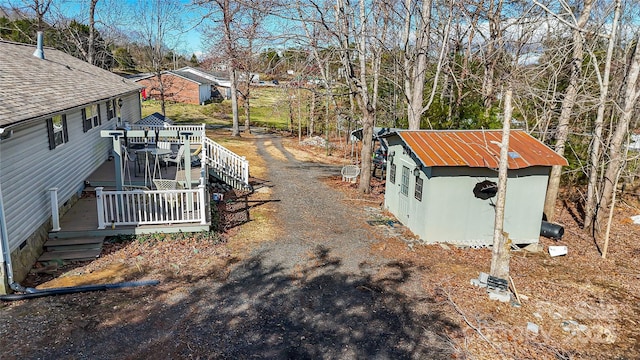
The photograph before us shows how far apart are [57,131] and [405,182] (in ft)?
Answer: 32.7

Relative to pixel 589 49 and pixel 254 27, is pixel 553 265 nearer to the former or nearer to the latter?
pixel 589 49

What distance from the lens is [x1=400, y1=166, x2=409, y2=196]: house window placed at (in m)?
12.8

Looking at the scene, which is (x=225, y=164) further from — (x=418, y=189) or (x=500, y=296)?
(x=500, y=296)

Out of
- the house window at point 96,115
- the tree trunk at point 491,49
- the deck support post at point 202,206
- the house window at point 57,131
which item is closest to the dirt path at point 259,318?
the deck support post at point 202,206

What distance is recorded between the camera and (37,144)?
9.46 metres

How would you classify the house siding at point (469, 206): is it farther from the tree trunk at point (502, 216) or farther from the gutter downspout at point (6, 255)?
the gutter downspout at point (6, 255)

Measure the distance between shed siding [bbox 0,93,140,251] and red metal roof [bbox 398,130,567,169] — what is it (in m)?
9.16

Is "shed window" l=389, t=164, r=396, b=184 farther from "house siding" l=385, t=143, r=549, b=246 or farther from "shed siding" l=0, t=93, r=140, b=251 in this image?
"shed siding" l=0, t=93, r=140, b=251

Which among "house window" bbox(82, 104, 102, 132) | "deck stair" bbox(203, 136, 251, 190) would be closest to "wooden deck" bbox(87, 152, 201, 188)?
"deck stair" bbox(203, 136, 251, 190)

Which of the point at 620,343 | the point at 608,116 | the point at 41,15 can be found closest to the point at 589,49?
the point at 608,116

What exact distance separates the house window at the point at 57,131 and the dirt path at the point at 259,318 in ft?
15.8

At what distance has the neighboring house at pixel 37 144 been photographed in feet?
25.5

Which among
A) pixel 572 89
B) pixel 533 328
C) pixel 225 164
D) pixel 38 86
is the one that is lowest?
pixel 533 328

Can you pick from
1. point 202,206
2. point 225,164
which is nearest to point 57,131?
point 202,206
